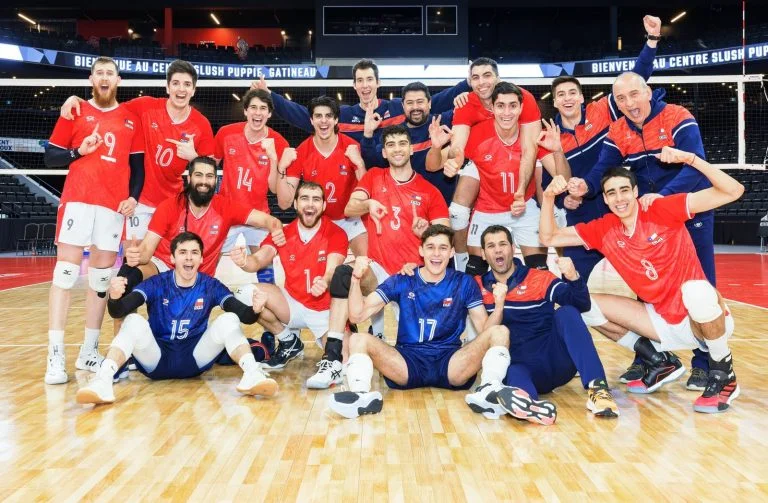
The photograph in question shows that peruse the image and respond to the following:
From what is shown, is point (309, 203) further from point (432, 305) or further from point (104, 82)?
point (104, 82)

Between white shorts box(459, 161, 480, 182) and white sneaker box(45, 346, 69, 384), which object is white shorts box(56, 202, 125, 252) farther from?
white shorts box(459, 161, 480, 182)

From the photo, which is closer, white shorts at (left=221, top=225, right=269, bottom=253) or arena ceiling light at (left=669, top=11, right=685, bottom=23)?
white shorts at (left=221, top=225, right=269, bottom=253)

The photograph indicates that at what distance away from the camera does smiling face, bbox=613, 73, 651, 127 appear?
4.95 m

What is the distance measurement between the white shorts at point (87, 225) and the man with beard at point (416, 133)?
7.36 ft

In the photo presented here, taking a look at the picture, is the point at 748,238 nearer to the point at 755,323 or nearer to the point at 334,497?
the point at 755,323

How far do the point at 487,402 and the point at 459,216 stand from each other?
7.04 ft

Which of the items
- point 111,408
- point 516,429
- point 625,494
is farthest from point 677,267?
point 111,408

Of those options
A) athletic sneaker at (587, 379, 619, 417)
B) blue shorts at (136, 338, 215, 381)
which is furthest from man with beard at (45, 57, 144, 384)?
athletic sneaker at (587, 379, 619, 417)

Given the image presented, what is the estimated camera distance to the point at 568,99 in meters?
5.56

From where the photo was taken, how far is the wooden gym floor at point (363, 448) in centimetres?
292

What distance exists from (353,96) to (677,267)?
79.9 feet

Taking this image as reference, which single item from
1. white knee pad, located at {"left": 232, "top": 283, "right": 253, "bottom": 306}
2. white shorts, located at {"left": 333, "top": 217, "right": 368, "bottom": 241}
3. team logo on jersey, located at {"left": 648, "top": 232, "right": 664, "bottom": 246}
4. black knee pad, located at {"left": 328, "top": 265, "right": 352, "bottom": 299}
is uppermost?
white shorts, located at {"left": 333, "top": 217, "right": 368, "bottom": 241}

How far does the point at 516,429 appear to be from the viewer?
384 cm

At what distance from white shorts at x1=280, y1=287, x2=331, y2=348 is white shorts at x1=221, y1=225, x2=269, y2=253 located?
0.77 metres
